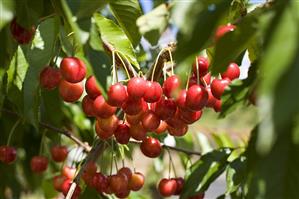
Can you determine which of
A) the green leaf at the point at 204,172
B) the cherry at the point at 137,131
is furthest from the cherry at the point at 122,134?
the green leaf at the point at 204,172

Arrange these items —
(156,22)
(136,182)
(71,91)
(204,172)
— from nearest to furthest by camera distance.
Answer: (156,22)
(71,91)
(136,182)
(204,172)

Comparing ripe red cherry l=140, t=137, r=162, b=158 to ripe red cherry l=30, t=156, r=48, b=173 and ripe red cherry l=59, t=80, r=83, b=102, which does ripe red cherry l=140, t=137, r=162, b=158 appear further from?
ripe red cherry l=30, t=156, r=48, b=173

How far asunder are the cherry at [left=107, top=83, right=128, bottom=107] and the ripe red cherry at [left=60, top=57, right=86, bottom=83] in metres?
0.06

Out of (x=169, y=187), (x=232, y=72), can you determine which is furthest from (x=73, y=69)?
(x=169, y=187)

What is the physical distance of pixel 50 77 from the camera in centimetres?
103

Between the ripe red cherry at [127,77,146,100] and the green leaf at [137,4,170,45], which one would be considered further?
the ripe red cherry at [127,77,146,100]

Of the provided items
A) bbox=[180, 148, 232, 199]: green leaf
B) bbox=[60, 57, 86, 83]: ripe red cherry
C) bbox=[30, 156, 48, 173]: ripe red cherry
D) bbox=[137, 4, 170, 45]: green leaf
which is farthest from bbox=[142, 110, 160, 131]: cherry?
bbox=[30, 156, 48, 173]: ripe red cherry

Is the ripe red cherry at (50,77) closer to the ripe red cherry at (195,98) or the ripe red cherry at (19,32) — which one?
the ripe red cherry at (19,32)

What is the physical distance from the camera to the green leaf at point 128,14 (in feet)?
3.64

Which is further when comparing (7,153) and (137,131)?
(7,153)

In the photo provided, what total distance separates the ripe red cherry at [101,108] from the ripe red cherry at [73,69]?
0.16 ft

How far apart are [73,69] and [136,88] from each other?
0.11 metres

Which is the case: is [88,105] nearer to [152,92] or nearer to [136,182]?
[152,92]

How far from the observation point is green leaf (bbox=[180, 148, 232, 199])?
1424 millimetres
